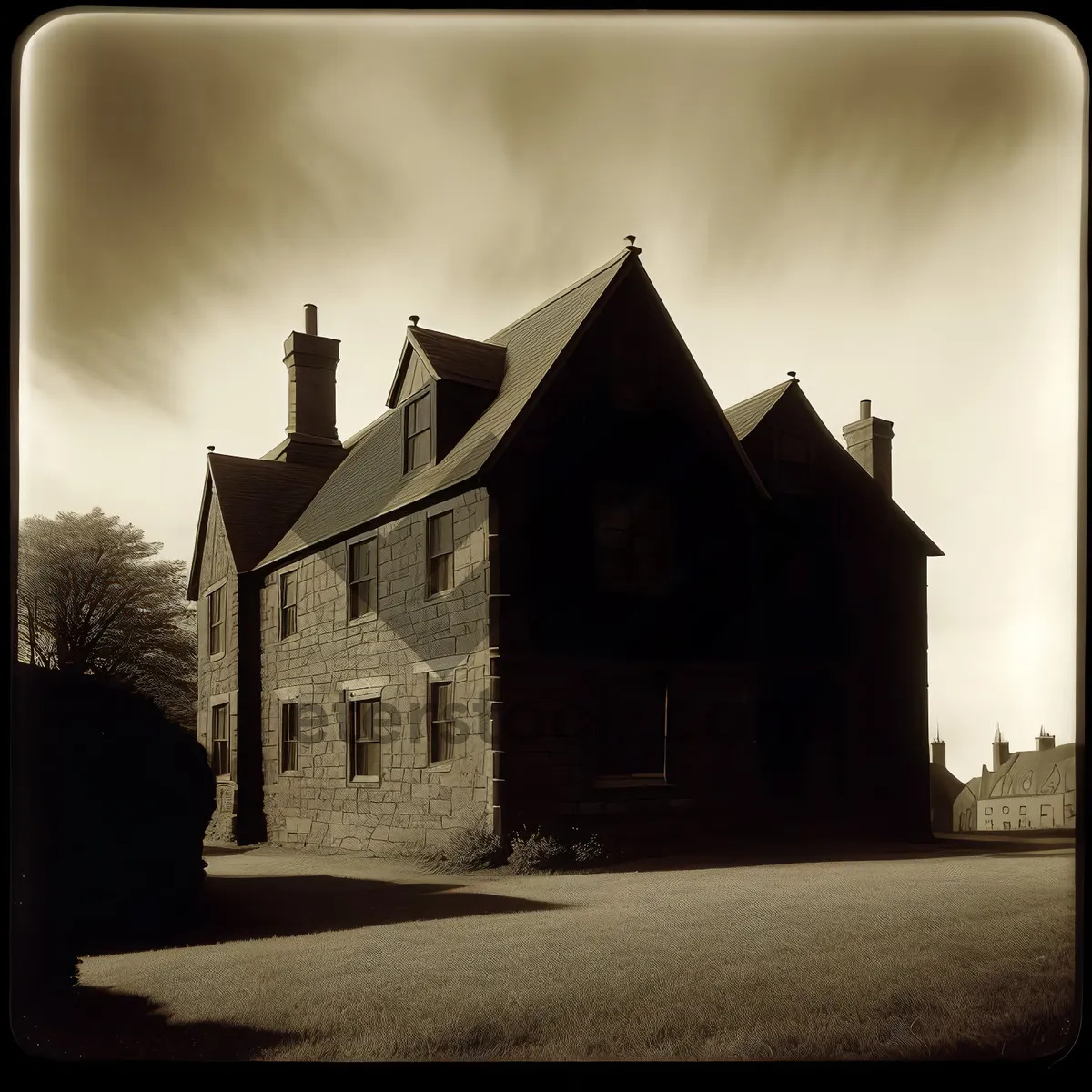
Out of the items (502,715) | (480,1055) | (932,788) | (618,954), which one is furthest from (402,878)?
(932,788)

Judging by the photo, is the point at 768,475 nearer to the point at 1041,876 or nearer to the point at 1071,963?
the point at 1041,876

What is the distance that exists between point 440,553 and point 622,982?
895cm

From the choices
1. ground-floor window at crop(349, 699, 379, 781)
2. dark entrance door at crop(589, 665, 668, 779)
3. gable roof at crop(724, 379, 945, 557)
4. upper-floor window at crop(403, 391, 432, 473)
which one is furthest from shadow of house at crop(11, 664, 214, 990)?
gable roof at crop(724, 379, 945, 557)

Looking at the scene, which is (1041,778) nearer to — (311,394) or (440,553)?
(311,394)

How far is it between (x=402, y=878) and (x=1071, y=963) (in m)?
7.70

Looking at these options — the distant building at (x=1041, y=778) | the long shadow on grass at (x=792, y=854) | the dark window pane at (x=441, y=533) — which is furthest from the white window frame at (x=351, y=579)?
the distant building at (x=1041, y=778)

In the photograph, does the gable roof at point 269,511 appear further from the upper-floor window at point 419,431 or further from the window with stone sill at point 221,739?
the upper-floor window at point 419,431

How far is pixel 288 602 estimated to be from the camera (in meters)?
20.1

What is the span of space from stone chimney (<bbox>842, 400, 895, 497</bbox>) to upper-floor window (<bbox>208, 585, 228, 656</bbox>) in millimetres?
12190

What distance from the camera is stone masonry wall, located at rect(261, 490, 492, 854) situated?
1461 centimetres

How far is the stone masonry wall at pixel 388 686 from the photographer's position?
14.6 metres

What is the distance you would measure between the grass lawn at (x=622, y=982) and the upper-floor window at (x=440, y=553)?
19.8 ft

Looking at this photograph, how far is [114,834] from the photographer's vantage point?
348 inches

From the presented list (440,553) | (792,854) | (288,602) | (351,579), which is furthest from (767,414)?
(288,602)
